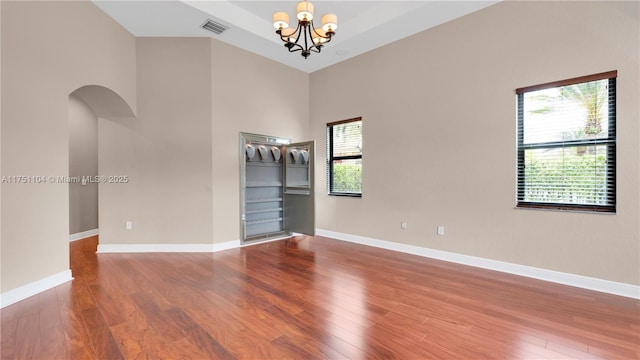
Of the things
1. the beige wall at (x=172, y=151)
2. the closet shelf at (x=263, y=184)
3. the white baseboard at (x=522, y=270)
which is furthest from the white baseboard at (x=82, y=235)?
the white baseboard at (x=522, y=270)

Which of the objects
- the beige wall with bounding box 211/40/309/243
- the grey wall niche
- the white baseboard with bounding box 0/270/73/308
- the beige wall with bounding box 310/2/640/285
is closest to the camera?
the white baseboard with bounding box 0/270/73/308

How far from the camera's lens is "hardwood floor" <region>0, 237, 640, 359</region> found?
192 cm

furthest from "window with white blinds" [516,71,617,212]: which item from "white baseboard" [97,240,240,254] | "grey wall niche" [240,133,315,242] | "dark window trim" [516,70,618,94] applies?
"white baseboard" [97,240,240,254]

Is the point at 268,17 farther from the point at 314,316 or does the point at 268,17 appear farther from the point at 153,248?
the point at 314,316

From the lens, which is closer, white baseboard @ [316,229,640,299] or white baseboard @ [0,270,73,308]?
white baseboard @ [0,270,73,308]

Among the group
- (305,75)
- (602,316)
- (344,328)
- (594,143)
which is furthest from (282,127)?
(602,316)

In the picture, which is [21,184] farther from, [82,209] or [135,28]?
[82,209]

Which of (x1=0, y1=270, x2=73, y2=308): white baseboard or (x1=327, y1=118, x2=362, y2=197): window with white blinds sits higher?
(x1=327, y1=118, x2=362, y2=197): window with white blinds

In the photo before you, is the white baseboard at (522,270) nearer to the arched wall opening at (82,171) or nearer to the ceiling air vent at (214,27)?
the ceiling air vent at (214,27)

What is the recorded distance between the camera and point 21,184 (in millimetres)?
2775

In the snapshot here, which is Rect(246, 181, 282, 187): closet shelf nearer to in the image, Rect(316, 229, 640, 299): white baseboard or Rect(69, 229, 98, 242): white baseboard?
Rect(316, 229, 640, 299): white baseboard

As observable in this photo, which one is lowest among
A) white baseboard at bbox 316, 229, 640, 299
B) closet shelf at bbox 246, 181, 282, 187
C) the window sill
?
white baseboard at bbox 316, 229, 640, 299

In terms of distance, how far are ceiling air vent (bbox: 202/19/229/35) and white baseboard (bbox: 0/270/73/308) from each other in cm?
365

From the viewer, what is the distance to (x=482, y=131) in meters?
3.63
